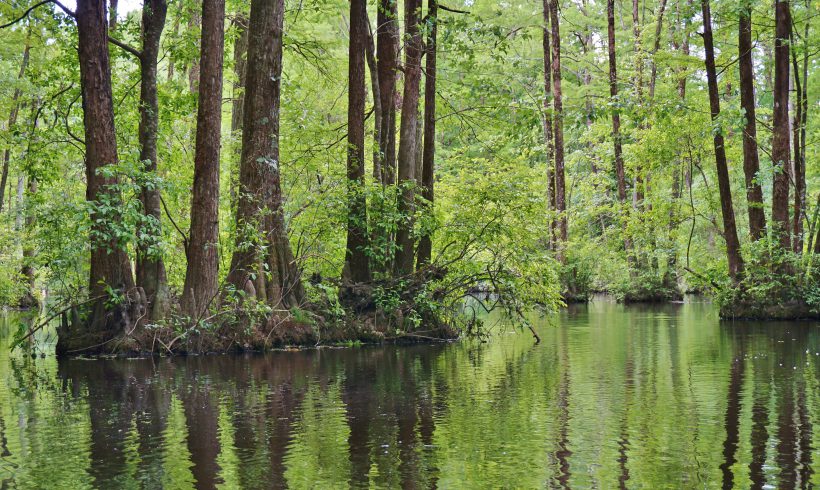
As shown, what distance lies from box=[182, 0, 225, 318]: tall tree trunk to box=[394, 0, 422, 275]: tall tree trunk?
3.66 meters

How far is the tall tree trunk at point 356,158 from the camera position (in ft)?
50.4

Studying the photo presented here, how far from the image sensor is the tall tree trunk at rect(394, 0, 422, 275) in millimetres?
15953

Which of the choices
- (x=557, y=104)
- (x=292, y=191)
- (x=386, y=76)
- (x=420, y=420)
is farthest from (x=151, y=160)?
(x=557, y=104)

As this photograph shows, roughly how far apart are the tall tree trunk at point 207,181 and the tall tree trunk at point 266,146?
52 centimetres

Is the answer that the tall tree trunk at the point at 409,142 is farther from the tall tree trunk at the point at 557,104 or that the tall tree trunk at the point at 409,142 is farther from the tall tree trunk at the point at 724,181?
the tall tree trunk at the point at 557,104

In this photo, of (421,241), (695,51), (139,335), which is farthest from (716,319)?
(695,51)

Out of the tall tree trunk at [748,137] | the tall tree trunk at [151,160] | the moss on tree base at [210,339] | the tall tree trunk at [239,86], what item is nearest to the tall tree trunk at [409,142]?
the moss on tree base at [210,339]

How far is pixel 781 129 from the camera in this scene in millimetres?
19688

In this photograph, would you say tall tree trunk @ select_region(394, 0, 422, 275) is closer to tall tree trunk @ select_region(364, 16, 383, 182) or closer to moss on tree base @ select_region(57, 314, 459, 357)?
tall tree trunk @ select_region(364, 16, 383, 182)

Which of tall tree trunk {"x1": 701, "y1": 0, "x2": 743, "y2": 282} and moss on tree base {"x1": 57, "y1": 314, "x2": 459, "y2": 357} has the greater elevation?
tall tree trunk {"x1": 701, "y1": 0, "x2": 743, "y2": 282}

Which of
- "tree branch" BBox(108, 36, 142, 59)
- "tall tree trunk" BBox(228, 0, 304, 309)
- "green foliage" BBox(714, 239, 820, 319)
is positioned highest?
"tree branch" BBox(108, 36, 142, 59)

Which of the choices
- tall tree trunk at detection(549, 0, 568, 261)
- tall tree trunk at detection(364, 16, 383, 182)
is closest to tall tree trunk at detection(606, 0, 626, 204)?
tall tree trunk at detection(549, 0, 568, 261)

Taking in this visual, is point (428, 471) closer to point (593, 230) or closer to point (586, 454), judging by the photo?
point (586, 454)

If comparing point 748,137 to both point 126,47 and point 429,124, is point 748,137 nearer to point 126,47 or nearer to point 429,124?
point 429,124
